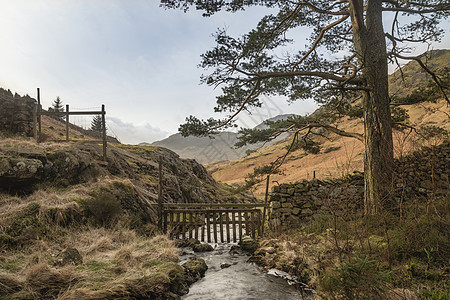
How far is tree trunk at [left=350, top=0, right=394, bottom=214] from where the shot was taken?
769 cm

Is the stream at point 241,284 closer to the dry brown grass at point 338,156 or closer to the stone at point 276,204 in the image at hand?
the stone at point 276,204

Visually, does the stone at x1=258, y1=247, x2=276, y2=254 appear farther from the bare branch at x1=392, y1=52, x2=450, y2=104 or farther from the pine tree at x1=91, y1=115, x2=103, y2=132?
the pine tree at x1=91, y1=115, x2=103, y2=132

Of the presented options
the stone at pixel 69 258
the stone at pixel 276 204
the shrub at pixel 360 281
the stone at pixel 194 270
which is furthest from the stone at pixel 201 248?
the shrub at pixel 360 281

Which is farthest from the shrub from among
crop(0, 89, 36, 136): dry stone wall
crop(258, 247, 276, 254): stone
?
crop(0, 89, 36, 136): dry stone wall

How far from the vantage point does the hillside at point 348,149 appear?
7.06 metres

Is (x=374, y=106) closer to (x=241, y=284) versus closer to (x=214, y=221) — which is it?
(x=241, y=284)

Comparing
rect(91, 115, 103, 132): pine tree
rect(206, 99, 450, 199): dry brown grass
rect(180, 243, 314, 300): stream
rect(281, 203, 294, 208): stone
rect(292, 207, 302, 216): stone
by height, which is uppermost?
rect(91, 115, 103, 132): pine tree

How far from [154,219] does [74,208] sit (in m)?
4.14

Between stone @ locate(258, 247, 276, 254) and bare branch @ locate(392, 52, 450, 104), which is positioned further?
stone @ locate(258, 247, 276, 254)

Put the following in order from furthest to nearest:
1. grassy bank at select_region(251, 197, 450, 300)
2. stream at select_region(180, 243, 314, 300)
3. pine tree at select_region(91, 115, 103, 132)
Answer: pine tree at select_region(91, 115, 103, 132)
stream at select_region(180, 243, 314, 300)
grassy bank at select_region(251, 197, 450, 300)

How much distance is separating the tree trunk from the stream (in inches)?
140

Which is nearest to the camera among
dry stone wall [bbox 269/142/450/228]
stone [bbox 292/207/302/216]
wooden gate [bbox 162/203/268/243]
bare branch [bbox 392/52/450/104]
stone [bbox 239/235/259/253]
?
bare branch [bbox 392/52/450/104]

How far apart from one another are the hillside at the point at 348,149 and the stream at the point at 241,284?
9.89 ft

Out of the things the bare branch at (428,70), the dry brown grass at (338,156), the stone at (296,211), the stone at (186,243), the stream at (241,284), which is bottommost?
the stone at (186,243)
